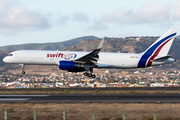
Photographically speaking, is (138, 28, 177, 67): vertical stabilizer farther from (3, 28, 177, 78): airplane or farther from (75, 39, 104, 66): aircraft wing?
(75, 39, 104, 66): aircraft wing

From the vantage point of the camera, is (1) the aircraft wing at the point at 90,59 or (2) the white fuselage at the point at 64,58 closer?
(1) the aircraft wing at the point at 90,59

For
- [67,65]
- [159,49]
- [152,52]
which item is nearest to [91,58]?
[67,65]

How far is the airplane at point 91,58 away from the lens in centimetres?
4550

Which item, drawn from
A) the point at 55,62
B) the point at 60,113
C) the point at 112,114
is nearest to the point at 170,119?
the point at 112,114

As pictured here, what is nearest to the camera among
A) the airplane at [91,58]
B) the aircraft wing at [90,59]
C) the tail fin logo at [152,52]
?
the aircraft wing at [90,59]

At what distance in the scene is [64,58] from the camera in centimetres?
4609

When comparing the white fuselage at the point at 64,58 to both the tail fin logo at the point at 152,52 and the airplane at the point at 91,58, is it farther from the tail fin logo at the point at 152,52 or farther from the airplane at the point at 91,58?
the tail fin logo at the point at 152,52

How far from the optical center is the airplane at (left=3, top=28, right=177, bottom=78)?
45.5 m

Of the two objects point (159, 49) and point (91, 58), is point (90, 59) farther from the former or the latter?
point (159, 49)

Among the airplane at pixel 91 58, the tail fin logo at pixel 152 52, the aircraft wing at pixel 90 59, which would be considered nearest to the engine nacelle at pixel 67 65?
the airplane at pixel 91 58

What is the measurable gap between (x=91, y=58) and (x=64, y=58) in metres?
4.64

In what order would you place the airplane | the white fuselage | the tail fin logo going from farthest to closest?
the tail fin logo, the white fuselage, the airplane

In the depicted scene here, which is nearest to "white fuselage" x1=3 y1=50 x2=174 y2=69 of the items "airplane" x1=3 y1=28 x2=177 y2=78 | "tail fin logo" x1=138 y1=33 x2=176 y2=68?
"airplane" x1=3 y1=28 x2=177 y2=78

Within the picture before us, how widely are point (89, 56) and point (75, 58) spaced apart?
2.80 metres
